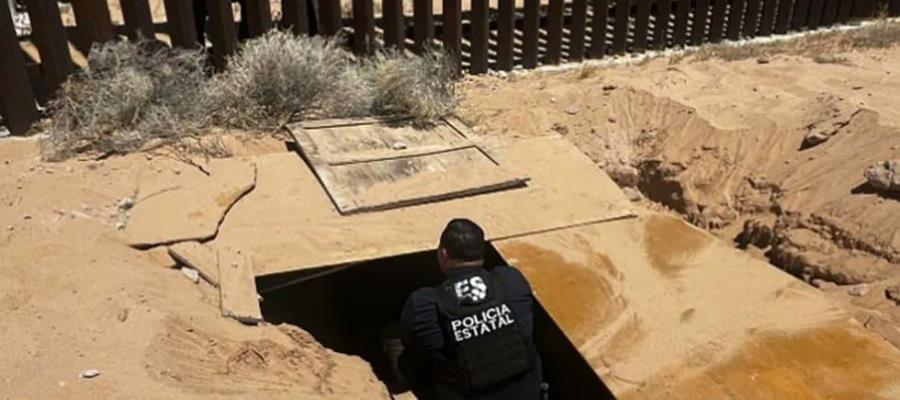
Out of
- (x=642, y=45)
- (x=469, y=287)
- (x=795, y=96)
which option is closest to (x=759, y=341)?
(x=469, y=287)

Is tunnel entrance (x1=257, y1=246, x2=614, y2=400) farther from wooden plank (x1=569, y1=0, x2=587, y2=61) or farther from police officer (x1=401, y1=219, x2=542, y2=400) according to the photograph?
wooden plank (x1=569, y1=0, x2=587, y2=61)

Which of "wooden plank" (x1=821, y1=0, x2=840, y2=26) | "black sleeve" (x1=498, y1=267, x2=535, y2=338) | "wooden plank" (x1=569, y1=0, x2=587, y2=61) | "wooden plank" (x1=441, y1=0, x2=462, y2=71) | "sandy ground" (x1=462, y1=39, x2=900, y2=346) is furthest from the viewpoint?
"wooden plank" (x1=821, y1=0, x2=840, y2=26)

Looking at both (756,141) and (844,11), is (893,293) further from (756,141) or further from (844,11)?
(844,11)

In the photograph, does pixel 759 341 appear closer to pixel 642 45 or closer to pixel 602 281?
pixel 602 281

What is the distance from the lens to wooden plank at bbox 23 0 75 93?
5824mm

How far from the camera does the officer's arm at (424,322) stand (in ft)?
11.5

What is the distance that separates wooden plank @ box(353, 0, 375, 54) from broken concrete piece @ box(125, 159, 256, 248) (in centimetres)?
175

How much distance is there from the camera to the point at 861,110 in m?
5.62

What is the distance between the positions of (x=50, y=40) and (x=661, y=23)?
5.19m

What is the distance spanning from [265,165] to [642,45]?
4.02m

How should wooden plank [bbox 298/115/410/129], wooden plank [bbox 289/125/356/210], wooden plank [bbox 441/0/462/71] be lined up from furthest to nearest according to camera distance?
wooden plank [bbox 441/0/462/71] < wooden plank [bbox 298/115/410/129] < wooden plank [bbox 289/125/356/210]

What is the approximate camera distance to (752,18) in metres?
8.34

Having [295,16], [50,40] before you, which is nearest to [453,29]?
[295,16]

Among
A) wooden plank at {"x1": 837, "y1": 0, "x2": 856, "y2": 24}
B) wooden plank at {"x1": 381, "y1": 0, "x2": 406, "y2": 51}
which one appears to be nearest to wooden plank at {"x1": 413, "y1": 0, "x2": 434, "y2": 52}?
wooden plank at {"x1": 381, "y1": 0, "x2": 406, "y2": 51}
